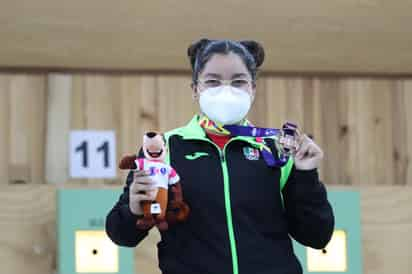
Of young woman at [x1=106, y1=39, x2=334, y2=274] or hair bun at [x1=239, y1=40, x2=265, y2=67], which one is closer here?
young woman at [x1=106, y1=39, x2=334, y2=274]

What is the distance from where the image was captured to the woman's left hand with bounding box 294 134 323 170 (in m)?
0.99

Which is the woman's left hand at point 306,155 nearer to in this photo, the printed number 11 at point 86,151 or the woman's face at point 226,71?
the woman's face at point 226,71

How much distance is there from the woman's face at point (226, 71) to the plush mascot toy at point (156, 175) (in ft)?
0.40

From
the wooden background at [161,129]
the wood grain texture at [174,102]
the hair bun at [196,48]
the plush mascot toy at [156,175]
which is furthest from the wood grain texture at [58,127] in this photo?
the plush mascot toy at [156,175]

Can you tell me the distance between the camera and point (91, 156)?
161 cm

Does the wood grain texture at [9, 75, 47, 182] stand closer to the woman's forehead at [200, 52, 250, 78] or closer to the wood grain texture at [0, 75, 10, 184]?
the wood grain texture at [0, 75, 10, 184]

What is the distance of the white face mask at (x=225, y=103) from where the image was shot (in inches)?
39.8

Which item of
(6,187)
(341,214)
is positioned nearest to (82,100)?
(6,187)

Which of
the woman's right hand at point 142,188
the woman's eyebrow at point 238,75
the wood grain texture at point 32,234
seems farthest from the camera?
the wood grain texture at point 32,234

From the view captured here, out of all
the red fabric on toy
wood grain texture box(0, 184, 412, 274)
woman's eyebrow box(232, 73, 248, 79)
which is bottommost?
wood grain texture box(0, 184, 412, 274)

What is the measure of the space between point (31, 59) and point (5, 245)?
0.36 metres

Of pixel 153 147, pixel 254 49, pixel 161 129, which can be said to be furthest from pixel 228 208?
pixel 161 129

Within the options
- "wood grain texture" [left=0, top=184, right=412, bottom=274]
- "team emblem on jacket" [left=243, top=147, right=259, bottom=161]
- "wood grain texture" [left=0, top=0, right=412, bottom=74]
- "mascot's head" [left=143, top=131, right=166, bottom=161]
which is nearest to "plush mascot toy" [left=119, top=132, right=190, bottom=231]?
"mascot's head" [left=143, top=131, right=166, bottom=161]

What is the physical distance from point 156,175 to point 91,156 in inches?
27.6
